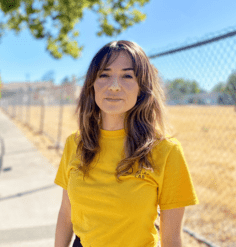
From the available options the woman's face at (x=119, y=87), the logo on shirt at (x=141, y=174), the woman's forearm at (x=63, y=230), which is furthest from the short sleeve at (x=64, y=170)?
the logo on shirt at (x=141, y=174)

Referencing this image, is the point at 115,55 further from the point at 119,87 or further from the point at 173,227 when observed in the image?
the point at 173,227

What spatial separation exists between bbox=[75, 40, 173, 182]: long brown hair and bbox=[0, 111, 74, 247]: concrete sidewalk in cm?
181

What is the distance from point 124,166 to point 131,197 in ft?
0.50

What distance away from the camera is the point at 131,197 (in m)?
1.23

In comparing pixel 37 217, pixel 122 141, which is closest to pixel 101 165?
pixel 122 141

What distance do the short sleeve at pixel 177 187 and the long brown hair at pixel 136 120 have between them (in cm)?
10

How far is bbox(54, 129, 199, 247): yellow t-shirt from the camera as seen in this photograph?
122cm

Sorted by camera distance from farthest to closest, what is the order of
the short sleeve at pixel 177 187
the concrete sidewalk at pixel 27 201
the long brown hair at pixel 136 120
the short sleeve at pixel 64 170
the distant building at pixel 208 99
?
the concrete sidewalk at pixel 27 201 → the distant building at pixel 208 99 → the short sleeve at pixel 64 170 → the long brown hair at pixel 136 120 → the short sleeve at pixel 177 187

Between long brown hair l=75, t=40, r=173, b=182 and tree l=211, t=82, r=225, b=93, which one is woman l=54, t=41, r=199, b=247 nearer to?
long brown hair l=75, t=40, r=173, b=182

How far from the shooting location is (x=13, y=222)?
10.3 ft

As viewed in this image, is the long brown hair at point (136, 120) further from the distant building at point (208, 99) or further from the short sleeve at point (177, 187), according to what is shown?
the distant building at point (208, 99)

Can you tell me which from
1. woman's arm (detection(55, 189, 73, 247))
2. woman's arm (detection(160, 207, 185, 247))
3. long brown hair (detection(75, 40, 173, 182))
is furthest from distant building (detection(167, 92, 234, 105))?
woman's arm (detection(55, 189, 73, 247))

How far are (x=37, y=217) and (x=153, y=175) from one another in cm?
256

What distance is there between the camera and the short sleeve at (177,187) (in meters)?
1.20
